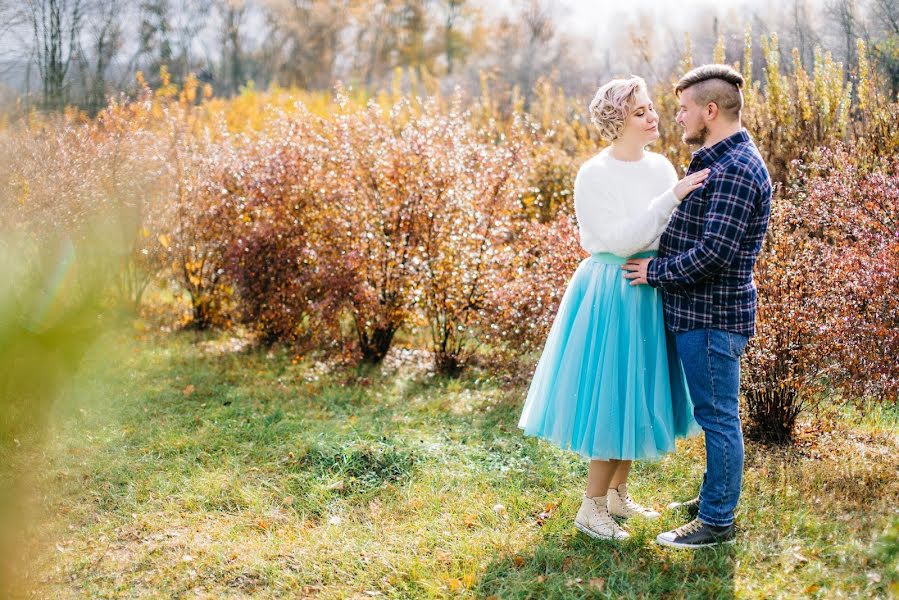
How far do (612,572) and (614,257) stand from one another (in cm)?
132

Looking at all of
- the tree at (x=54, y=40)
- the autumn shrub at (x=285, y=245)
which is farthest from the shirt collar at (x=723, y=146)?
the tree at (x=54, y=40)

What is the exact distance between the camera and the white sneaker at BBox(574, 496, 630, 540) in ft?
11.4

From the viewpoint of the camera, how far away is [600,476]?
3.48 meters

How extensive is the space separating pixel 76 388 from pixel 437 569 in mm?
3833

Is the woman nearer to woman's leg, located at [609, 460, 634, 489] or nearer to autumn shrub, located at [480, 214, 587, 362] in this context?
woman's leg, located at [609, 460, 634, 489]

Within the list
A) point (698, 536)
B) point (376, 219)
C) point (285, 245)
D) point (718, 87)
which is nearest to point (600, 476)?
point (698, 536)

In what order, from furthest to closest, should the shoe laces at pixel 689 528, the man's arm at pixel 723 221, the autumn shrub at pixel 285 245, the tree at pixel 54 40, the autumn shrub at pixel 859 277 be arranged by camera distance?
the tree at pixel 54 40 < the autumn shrub at pixel 285 245 < the autumn shrub at pixel 859 277 < the shoe laces at pixel 689 528 < the man's arm at pixel 723 221

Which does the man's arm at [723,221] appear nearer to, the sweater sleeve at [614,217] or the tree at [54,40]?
the sweater sleeve at [614,217]

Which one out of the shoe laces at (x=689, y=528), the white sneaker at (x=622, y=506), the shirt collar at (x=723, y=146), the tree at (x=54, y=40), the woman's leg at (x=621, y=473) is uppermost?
the tree at (x=54, y=40)

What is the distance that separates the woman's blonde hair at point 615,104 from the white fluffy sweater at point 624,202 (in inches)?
4.9

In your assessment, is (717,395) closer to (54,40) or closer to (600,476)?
(600,476)

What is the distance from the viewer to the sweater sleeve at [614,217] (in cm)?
313

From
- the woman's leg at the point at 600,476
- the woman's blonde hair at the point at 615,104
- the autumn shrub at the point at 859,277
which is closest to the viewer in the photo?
the woman's blonde hair at the point at 615,104

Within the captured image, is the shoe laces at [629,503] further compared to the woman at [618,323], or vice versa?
the shoe laces at [629,503]
